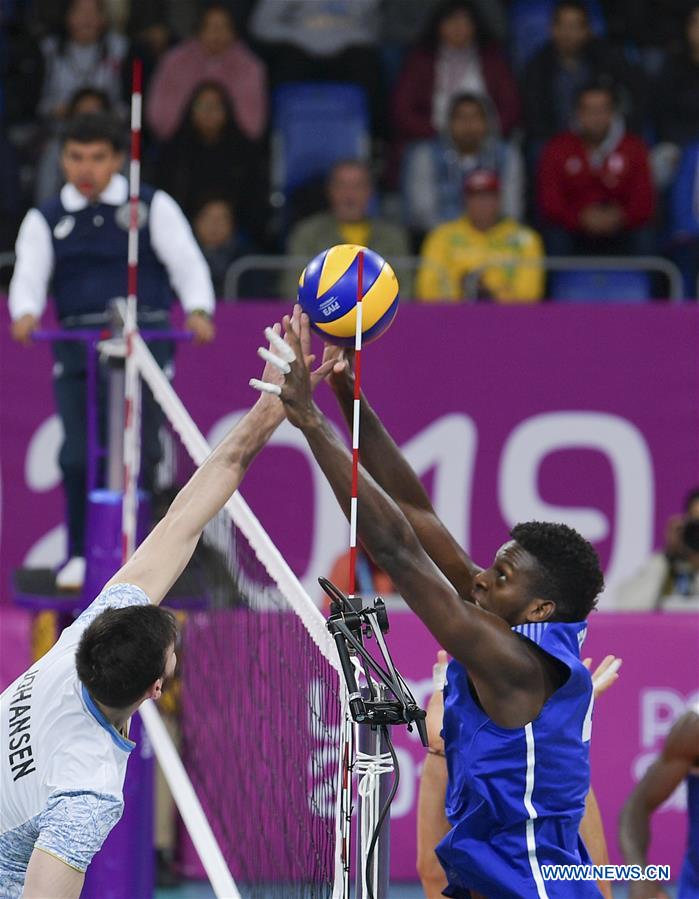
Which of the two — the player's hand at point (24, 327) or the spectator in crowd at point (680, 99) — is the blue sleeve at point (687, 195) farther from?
the player's hand at point (24, 327)

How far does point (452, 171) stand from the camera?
13594mm

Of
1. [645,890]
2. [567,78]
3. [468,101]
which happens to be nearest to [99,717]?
[645,890]

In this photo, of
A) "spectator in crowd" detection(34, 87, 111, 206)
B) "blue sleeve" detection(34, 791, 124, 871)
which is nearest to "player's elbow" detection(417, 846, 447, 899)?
"blue sleeve" detection(34, 791, 124, 871)

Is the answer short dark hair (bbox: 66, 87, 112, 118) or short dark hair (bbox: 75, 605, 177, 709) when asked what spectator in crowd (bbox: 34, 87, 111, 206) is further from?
short dark hair (bbox: 75, 605, 177, 709)

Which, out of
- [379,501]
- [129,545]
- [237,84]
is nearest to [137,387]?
[129,545]

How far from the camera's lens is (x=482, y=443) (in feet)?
39.9

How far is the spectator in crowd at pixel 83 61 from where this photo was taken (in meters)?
13.7

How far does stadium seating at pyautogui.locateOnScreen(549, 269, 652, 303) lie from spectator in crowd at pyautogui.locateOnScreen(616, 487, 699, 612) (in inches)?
79.2

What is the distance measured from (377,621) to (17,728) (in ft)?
3.73

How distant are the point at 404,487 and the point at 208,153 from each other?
7797mm

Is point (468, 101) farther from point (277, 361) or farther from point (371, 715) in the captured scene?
point (371, 715)

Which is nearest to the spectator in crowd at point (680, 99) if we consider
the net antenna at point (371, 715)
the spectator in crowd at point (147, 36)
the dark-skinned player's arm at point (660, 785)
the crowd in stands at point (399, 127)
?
the crowd in stands at point (399, 127)

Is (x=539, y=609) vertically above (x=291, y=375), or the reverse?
(x=291, y=375)

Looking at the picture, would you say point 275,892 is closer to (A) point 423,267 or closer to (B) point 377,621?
(B) point 377,621
